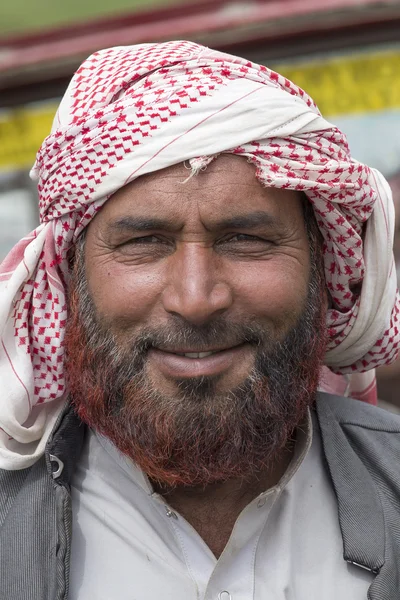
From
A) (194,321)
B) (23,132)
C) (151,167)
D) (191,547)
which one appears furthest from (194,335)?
(23,132)

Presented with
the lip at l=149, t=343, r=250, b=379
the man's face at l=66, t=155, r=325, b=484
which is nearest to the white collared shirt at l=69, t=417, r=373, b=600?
the man's face at l=66, t=155, r=325, b=484

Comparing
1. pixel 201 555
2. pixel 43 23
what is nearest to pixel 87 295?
pixel 201 555

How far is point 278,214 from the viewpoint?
86.4 inches

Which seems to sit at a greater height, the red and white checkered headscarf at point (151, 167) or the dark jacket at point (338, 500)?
the red and white checkered headscarf at point (151, 167)

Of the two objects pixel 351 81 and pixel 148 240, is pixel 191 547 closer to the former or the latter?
pixel 148 240

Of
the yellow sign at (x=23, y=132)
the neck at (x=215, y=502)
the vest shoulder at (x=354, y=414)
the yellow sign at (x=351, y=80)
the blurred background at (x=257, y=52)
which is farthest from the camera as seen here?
the yellow sign at (x=23, y=132)

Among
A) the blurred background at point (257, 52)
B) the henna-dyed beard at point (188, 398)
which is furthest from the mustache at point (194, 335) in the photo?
the blurred background at point (257, 52)

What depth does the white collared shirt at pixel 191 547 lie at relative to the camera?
6.84 feet

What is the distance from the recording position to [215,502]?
2.28 meters

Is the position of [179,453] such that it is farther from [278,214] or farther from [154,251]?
[278,214]

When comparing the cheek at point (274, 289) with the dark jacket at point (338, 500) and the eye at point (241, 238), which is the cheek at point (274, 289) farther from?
the dark jacket at point (338, 500)

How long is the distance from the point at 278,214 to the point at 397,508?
0.91 meters

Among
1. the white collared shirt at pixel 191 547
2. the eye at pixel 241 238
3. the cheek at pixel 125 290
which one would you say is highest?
the eye at pixel 241 238

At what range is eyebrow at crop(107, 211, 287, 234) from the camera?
209 centimetres
